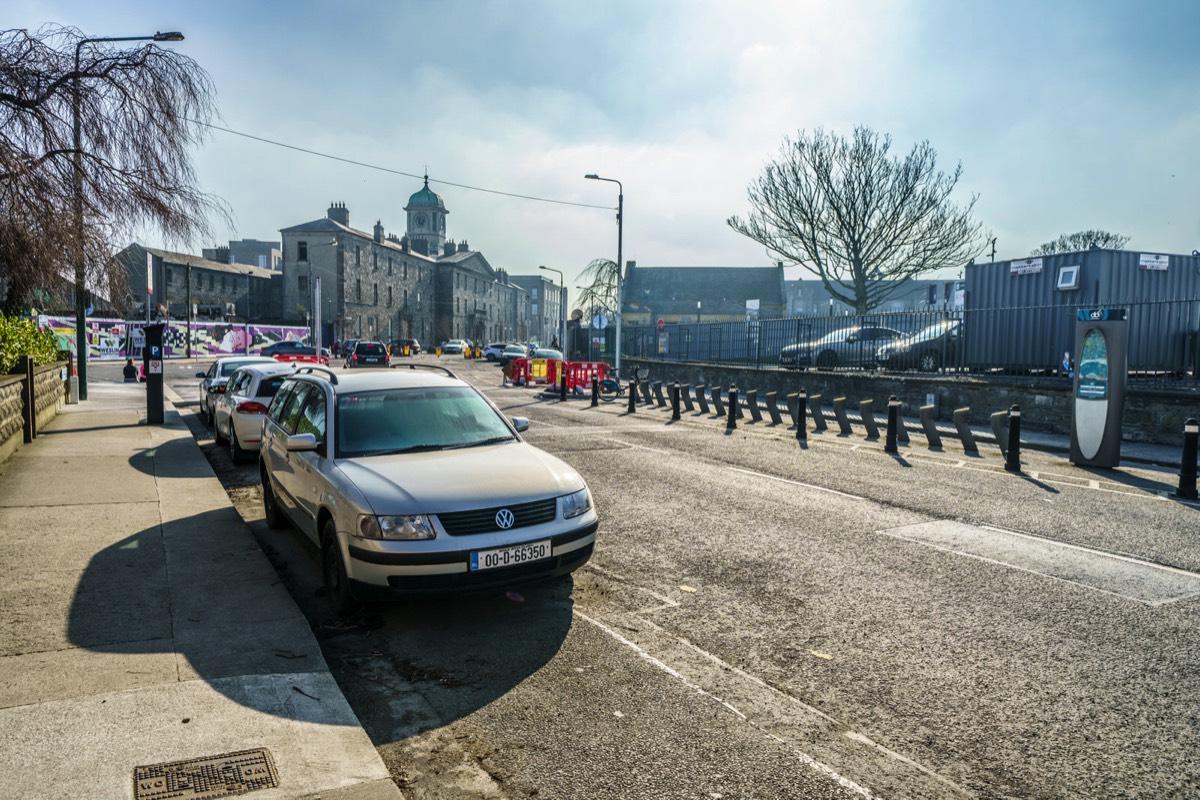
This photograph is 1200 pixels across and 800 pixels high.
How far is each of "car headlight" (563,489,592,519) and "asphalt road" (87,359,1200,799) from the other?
695 millimetres

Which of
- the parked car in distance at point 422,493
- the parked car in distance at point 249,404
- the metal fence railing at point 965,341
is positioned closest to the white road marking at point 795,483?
the parked car in distance at point 422,493

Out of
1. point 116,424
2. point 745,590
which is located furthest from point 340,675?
point 116,424

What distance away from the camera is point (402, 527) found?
16.0 ft

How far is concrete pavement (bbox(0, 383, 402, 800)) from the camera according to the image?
3303 mm

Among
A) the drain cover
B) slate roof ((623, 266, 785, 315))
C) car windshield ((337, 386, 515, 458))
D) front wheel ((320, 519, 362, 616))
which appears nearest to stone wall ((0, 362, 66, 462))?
car windshield ((337, 386, 515, 458))

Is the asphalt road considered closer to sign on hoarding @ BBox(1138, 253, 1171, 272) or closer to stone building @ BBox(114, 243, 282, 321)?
sign on hoarding @ BBox(1138, 253, 1171, 272)

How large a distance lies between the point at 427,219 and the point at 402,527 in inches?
4552

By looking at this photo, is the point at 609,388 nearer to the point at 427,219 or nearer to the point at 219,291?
the point at 219,291

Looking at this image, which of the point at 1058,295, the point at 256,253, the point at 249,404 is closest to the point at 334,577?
the point at 249,404

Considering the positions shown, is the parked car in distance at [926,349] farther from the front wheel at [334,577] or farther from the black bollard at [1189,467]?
the front wheel at [334,577]

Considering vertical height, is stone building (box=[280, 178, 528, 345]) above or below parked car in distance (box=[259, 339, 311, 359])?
above

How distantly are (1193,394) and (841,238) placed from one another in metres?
25.7

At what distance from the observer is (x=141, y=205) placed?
40.8 ft

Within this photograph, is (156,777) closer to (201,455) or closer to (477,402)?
(477,402)
